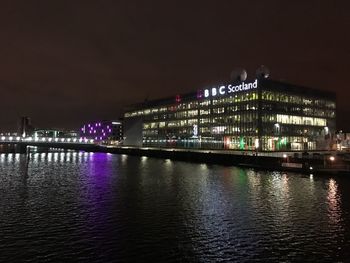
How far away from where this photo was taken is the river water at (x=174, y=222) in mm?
27094

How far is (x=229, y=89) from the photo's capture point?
Answer: 563 ft

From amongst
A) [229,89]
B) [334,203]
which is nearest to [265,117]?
[229,89]

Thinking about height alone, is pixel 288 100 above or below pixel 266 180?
above

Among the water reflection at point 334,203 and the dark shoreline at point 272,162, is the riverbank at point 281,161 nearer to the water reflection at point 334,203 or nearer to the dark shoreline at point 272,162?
the dark shoreline at point 272,162

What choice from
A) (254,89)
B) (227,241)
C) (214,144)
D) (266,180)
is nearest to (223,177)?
(266,180)

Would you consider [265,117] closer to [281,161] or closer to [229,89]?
[229,89]

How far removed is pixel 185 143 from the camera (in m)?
199

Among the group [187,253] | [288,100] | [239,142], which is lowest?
[187,253]

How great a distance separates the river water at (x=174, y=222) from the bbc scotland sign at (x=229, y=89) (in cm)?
10123

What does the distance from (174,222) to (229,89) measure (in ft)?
461

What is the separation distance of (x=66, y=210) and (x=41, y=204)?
514cm

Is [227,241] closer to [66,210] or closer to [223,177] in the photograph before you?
[66,210]

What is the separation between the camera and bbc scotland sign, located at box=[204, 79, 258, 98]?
159025 millimetres

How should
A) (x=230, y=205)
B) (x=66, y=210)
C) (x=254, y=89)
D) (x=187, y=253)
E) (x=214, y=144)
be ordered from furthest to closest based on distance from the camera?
(x=214, y=144) → (x=254, y=89) → (x=230, y=205) → (x=66, y=210) → (x=187, y=253)
